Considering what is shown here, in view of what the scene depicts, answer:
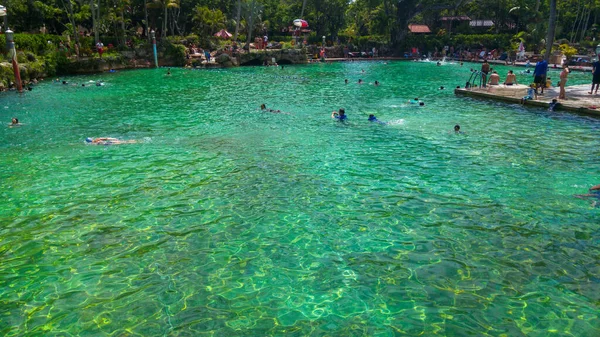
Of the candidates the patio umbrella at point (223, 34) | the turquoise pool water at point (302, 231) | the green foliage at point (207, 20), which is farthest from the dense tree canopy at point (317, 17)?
the turquoise pool water at point (302, 231)

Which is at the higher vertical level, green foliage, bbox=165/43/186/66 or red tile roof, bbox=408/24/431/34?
red tile roof, bbox=408/24/431/34

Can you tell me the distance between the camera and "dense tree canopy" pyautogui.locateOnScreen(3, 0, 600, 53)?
4641 centimetres

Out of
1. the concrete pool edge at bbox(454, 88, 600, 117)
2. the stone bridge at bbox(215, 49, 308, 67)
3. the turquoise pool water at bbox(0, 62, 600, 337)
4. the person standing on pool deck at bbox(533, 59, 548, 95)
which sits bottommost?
the turquoise pool water at bbox(0, 62, 600, 337)

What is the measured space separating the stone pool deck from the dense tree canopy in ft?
116

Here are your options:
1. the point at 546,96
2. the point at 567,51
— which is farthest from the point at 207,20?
the point at 567,51

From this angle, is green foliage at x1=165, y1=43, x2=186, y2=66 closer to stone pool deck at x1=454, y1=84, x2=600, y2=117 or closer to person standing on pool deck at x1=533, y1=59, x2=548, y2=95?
stone pool deck at x1=454, y1=84, x2=600, y2=117

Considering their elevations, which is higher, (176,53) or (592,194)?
(176,53)

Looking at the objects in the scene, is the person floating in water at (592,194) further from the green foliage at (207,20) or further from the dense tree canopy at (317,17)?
the green foliage at (207,20)

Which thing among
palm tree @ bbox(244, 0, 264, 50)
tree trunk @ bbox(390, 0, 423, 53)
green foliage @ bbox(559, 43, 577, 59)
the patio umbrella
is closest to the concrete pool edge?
green foliage @ bbox(559, 43, 577, 59)

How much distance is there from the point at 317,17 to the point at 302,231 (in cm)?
6247

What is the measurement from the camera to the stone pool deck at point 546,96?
1962 centimetres

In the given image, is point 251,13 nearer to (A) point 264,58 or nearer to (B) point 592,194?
(A) point 264,58

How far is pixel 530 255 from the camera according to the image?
7.86m

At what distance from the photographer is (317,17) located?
66000 mm
